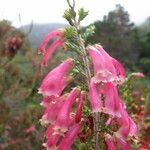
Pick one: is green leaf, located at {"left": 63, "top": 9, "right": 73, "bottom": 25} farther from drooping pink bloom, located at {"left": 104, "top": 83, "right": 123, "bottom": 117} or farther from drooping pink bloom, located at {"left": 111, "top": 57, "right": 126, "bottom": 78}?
drooping pink bloom, located at {"left": 104, "top": 83, "right": 123, "bottom": 117}

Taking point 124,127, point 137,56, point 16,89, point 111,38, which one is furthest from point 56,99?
point 137,56

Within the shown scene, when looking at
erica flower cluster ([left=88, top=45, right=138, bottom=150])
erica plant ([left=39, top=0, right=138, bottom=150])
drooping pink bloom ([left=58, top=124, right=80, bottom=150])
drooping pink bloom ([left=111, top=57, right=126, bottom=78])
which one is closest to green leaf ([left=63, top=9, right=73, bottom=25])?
erica plant ([left=39, top=0, right=138, bottom=150])

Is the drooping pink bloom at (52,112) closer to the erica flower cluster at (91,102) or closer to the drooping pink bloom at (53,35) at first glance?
the erica flower cluster at (91,102)

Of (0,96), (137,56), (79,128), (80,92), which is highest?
(80,92)

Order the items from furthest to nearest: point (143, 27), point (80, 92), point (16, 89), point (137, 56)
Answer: point (143, 27) < point (137, 56) < point (16, 89) < point (80, 92)

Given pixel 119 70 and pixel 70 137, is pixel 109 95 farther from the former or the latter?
pixel 70 137

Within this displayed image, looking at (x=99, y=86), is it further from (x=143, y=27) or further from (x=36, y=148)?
(x=143, y=27)

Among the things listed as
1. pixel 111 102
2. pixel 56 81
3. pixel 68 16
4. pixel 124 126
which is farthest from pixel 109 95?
pixel 68 16
